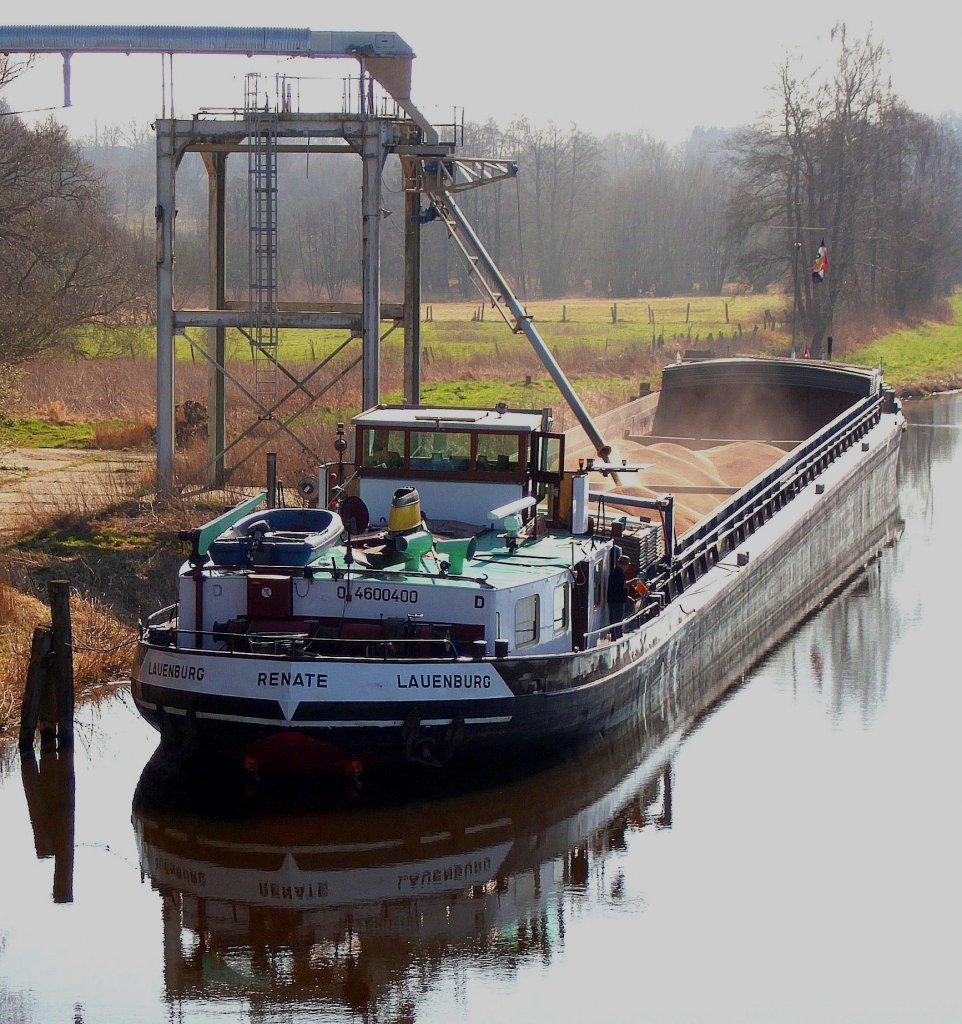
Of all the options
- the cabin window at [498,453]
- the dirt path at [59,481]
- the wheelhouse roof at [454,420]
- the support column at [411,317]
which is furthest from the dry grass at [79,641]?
the support column at [411,317]

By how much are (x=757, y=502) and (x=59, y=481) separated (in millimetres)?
12518

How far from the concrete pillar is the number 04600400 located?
36.5 ft

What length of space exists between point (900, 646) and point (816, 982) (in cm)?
1126

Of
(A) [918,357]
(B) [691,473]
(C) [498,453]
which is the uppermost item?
(A) [918,357]

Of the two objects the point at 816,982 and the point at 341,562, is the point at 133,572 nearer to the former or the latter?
the point at 341,562

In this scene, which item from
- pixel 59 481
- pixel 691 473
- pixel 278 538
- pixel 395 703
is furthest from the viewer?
pixel 691 473

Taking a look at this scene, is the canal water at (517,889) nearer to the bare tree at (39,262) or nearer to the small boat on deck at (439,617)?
the small boat on deck at (439,617)

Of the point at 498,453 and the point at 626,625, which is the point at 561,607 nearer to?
the point at 626,625

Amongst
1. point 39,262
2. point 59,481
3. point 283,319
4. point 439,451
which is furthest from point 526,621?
point 39,262

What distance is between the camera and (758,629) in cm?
2386

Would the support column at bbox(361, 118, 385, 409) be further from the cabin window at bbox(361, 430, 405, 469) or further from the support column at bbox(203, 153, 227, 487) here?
the cabin window at bbox(361, 430, 405, 469)

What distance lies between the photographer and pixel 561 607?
16.5m

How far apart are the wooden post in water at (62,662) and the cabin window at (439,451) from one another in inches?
168

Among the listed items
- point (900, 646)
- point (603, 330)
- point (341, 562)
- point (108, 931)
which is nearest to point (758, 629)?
point (900, 646)
